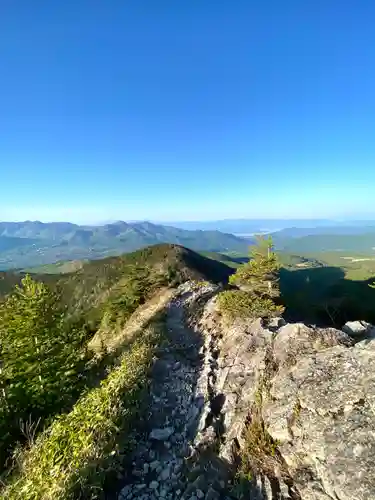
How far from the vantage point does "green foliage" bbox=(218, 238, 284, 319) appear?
20.9 meters

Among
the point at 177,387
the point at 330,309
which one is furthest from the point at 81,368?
the point at 330,309

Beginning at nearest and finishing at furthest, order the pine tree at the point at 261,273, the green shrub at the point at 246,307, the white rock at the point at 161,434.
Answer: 1. the white rock at the point at 161,434
2. the green shrub at the point at 246,307
3. the pine tree at the point at 261,273

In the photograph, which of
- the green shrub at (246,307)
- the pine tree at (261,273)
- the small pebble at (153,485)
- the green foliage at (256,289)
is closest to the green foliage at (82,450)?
the small pebble at (153,485)

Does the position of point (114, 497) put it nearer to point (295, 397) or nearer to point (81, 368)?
point (295, 397)

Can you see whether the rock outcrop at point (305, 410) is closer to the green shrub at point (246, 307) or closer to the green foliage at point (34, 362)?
the green shrub at point (246, 307)

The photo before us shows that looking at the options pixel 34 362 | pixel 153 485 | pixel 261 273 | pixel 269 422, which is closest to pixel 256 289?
pixel 261 273

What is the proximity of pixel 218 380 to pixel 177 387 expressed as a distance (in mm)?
2008

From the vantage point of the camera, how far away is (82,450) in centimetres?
914

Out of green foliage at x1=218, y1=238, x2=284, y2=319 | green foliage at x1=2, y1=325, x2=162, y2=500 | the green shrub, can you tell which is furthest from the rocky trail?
green foliage at x1=218, y1=238, x2=284, y2=319

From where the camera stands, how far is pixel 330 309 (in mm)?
49250

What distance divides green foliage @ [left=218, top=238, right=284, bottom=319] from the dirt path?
12.4 ft

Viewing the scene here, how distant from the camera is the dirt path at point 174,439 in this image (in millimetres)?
9578

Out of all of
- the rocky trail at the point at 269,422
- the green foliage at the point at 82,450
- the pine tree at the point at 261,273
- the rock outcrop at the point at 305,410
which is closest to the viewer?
the green foliage at the point at 82,450

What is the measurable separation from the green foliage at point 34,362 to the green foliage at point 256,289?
424 inches
